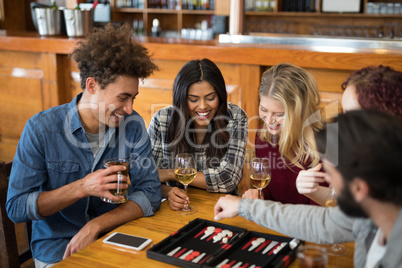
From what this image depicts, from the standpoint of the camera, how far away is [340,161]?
101 centimetres

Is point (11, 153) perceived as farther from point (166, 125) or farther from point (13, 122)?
point (166, 125)

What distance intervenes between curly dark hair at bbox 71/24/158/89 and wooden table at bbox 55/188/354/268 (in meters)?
0.56

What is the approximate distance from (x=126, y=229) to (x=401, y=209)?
3.08 feet

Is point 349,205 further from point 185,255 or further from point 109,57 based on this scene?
point 109,57

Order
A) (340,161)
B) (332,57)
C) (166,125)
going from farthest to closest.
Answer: (332,57) < (166,125) < (340,161)

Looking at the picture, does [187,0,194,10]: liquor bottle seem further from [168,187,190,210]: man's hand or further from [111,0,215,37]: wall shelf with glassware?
[168,187,190,210]: man's hand

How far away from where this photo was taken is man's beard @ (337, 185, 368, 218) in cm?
102

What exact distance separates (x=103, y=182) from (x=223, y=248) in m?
0.49

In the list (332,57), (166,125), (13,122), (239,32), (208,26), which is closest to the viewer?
(166,125)

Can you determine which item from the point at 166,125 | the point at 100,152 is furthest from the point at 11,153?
the point at 100,152

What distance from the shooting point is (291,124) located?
6.83 ft

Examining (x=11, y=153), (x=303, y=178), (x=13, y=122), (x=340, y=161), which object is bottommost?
(x=11, y=153)

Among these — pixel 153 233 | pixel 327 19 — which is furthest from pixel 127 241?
pixel 327 19

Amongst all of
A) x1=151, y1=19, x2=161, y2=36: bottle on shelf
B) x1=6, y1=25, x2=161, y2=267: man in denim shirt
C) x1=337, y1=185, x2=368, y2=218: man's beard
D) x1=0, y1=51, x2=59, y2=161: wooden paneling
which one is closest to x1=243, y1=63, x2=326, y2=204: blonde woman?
x1=6, y1=25, x2=161, y2=267: man in denim shirt
